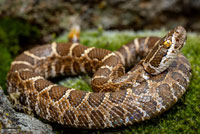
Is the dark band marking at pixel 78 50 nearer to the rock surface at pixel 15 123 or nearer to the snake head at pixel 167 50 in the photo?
the snake head at pixel 167 50

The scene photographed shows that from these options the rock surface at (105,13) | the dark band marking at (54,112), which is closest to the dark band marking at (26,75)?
the dark band marking at (54,112)

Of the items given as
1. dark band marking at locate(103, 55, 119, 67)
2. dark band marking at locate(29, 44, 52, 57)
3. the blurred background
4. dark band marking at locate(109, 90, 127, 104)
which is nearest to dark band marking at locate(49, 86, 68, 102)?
the blurred background

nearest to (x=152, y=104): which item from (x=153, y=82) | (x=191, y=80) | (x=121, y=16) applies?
(x=153, y=82)

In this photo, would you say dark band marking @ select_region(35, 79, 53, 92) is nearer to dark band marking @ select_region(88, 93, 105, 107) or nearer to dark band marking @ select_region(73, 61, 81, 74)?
dark band marking @ select_region(88, 93, 105, 107)

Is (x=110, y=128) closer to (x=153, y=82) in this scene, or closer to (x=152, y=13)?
(x=153, y=82)

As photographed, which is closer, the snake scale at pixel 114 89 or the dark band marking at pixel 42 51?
the snake scale at pixel 114 89

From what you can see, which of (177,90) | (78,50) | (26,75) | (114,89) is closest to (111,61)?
(114,89)

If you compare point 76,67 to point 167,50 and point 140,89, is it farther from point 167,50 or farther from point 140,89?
point 167,50
